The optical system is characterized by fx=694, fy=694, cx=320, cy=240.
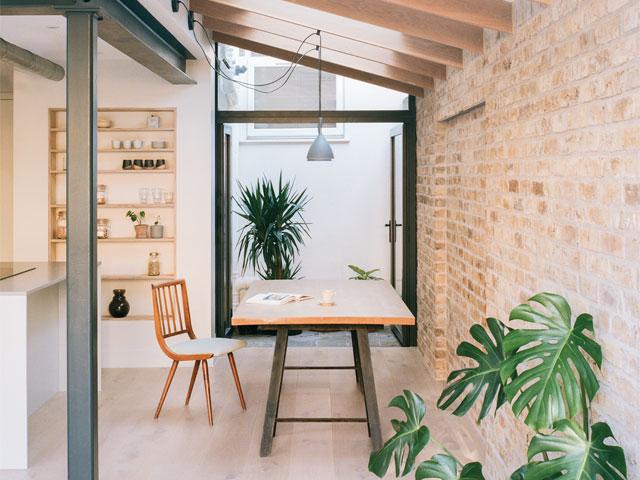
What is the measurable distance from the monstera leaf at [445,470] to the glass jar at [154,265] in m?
4.27

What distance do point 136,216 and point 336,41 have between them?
237 centimetres

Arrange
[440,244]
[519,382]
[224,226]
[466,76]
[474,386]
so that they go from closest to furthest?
[519,382] < [474,386] < [466,76] < [440,244] < [224,226]

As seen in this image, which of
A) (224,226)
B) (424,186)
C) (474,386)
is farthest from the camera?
(224,226)

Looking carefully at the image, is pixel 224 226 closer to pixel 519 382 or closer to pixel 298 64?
pixel 298 64

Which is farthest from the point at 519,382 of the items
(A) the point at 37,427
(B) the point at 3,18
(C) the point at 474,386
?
(B) the point at 3,18

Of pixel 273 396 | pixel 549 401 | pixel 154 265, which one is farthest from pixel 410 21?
pixel 154 265

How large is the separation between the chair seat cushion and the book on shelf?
1.41ft

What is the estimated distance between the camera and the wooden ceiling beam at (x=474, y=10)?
3096 mm

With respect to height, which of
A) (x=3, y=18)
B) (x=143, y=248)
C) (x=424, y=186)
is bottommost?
(x=143, y=248)

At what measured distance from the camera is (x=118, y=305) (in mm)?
5941

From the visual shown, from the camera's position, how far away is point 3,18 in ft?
14.3

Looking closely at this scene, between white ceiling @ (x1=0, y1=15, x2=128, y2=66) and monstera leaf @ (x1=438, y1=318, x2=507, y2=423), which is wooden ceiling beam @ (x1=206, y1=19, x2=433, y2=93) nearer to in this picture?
white ceiling @ (x1=0, y1=15, x2=128, y2=66)

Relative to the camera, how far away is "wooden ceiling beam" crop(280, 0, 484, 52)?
3684 millimetres

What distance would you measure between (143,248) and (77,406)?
10.3 feet
